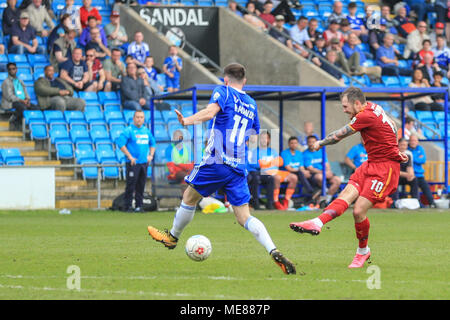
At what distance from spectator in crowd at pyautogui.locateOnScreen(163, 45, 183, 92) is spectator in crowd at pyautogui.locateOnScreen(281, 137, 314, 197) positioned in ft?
14.6

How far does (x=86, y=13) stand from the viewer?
24.6m

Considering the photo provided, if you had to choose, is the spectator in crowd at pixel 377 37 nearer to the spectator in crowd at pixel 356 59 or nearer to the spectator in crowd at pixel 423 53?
the spectator in crowd at pixel 356 59

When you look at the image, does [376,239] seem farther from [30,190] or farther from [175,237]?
[30,190]

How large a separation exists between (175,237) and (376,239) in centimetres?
412

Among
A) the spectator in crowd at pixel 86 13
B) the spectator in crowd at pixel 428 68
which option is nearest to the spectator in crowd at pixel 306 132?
the spectator in crowd at pixel 428 68

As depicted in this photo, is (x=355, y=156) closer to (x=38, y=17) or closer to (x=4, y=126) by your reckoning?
(x=4, y=126)

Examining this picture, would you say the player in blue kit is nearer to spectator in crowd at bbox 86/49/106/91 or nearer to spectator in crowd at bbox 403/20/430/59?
spectator in crowd at bbox 86/49/106/91

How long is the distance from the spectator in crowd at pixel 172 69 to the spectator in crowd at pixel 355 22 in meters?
7.10

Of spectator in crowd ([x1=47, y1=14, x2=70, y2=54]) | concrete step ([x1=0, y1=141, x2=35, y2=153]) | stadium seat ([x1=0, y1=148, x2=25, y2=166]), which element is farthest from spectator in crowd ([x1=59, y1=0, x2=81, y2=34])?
stadium seat ([x1=0, y1=148, x2=25, y2=166])

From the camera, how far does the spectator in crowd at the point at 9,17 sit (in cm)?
2333

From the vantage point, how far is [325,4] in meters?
30.2

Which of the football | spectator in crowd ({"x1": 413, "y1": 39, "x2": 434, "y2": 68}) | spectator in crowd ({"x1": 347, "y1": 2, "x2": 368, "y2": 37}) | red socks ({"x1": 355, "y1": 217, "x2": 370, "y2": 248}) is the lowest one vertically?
the football

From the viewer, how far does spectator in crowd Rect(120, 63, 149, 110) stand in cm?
2288

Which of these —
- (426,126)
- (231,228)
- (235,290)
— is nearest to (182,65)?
(426,126)
